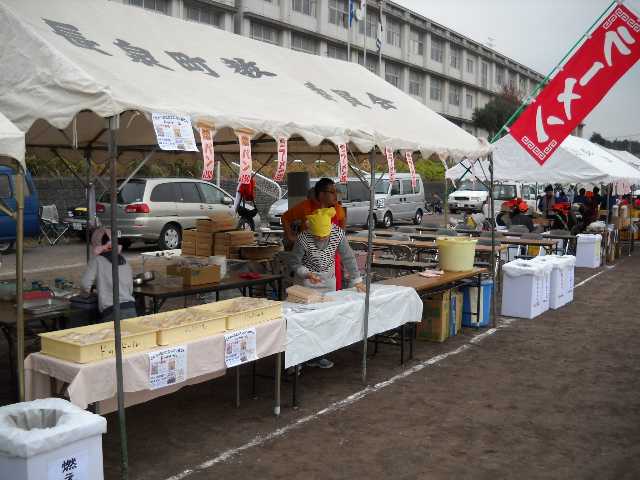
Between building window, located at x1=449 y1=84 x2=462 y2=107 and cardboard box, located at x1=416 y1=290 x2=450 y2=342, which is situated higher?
building window, located at x1=449 y1=84 x2=462 y2=107

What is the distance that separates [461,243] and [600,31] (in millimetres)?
2953

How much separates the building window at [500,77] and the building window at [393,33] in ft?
75.4

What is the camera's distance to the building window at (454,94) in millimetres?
61062

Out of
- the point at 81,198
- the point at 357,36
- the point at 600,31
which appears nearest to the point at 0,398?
the point at 600,31

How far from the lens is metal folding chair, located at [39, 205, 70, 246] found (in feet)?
56.1

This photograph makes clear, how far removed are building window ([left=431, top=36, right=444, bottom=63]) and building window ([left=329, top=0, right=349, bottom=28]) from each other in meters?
14.9

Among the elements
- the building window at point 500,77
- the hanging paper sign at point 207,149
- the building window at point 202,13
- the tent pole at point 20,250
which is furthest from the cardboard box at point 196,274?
the building window at point 500,77

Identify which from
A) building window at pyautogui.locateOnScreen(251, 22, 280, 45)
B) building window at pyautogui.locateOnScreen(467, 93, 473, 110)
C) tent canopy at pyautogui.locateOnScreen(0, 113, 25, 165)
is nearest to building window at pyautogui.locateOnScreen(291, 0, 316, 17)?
building window at pyautogui.locateOnScreen(251, 22, 280, 45)

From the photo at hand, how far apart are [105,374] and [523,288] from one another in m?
6.95

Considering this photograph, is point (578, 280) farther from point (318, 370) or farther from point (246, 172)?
point (246, 172)

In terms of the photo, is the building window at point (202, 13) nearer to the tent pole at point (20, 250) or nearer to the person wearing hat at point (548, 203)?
the person wearing hat at point (548, 203)

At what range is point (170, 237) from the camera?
52.3 feet

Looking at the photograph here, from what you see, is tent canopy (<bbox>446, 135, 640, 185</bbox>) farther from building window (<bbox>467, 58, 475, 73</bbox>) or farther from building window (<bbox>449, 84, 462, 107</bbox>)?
building window (<bbox>467, 58, 475, 73</bbox>)

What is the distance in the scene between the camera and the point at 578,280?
13398mm
